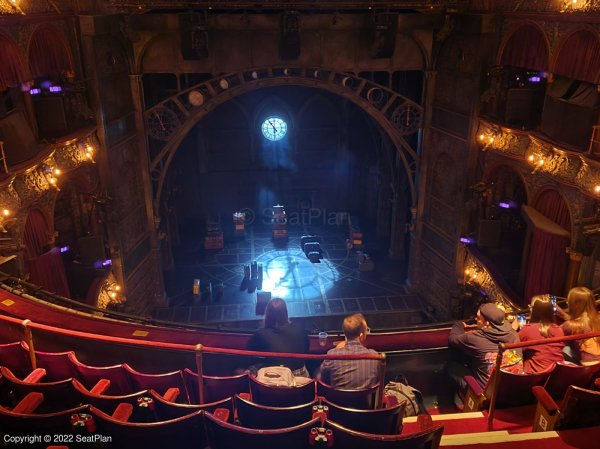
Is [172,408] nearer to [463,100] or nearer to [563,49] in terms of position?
[563,49]

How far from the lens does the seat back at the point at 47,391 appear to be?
461cm

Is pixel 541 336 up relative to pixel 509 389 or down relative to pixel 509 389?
up

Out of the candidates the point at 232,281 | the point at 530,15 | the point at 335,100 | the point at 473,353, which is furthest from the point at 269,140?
the point at 473,353

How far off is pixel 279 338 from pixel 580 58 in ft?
23.6

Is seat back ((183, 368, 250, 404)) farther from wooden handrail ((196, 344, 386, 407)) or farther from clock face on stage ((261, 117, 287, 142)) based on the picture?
clock face on stage ((261, 117, 287, 142))

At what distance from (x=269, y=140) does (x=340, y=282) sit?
7.74m

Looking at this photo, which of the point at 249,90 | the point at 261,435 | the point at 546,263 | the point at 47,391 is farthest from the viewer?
the point at 249,90

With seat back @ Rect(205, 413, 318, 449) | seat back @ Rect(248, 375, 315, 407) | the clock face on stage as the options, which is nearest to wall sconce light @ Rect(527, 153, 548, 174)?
seat back @ Rect(248, 375, 315, 407)

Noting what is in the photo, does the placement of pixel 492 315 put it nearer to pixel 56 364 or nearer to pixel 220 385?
pixel 220 385

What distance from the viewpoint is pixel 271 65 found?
1341cm

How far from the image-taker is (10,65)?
8398 millimetres

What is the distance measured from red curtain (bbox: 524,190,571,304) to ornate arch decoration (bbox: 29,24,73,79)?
9.80 meters

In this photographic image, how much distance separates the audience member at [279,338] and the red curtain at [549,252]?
6051 millimetres

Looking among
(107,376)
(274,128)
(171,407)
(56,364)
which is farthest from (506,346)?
(274,128)
